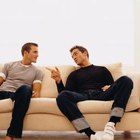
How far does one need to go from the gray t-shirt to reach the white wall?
0.95m

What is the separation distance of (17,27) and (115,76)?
5.62 ft

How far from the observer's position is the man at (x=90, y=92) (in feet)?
8.54

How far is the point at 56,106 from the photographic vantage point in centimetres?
282

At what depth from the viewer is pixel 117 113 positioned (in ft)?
8.50

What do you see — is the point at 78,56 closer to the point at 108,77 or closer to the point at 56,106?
the point at 108,77

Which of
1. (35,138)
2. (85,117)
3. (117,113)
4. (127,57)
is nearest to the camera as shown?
(117,113)

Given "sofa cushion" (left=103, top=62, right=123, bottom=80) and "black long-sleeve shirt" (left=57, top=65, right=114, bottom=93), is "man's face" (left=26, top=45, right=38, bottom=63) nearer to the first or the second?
"black long-sleeve shirt" (left=57, top=65, right=114, bottom=93)

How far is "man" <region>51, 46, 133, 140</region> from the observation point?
8.54ft

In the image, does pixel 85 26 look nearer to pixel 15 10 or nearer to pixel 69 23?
pixel 69 23

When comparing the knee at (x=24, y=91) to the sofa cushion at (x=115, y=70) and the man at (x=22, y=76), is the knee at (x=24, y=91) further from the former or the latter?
the sofa cushion at (x=115, y=70)

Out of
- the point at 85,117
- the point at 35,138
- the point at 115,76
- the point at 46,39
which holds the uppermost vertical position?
the point at 46,39

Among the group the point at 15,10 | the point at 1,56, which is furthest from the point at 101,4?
the point at 1,56

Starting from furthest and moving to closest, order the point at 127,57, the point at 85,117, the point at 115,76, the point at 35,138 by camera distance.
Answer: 1. the point at 127,57
2. the point at 115,76
3. the point at 35,138
4. the point at 85,117

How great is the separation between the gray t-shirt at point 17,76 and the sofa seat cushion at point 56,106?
0.36 metres
